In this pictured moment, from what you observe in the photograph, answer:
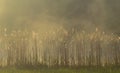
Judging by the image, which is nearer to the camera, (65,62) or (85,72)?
(85,72)

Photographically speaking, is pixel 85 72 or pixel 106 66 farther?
pixel 106 66

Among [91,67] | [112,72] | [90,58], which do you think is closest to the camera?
[112,72]

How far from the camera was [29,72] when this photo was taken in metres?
30.6

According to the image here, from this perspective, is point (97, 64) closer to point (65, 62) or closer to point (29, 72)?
point (65, 62)

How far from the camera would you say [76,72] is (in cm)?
3073

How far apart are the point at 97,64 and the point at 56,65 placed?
16.9 feet

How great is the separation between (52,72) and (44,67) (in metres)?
5.51

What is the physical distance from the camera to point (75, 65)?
3778 cm

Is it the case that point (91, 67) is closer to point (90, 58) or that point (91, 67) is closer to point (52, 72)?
point (90, 58)

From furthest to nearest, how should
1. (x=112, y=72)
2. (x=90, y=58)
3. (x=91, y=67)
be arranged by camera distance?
1. (x=90, y=58)
2. (x=91, y=67)
3. (x=112, y=72)

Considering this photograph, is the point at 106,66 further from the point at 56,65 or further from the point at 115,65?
the point at 56,65

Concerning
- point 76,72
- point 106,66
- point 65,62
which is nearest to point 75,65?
point 65,62

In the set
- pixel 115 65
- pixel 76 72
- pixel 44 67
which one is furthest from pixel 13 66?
pixel 115 65

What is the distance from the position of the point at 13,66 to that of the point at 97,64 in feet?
34.4
